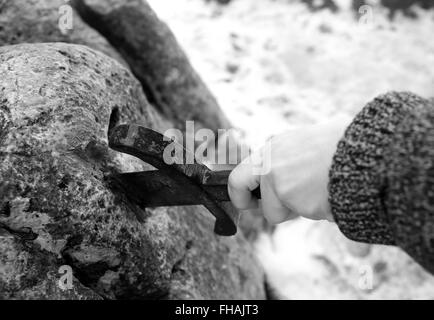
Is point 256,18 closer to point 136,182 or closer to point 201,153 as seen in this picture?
point 201,153

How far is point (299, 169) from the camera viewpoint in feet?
3.96

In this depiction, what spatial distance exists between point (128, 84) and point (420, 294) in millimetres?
2681

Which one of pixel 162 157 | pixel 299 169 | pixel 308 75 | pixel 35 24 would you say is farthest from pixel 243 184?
pixel 308 75

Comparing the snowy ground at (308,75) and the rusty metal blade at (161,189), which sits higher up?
the rusty metal blade at (161,189)

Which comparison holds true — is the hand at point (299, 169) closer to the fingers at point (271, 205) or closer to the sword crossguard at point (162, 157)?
the fingers at point (271, 205)

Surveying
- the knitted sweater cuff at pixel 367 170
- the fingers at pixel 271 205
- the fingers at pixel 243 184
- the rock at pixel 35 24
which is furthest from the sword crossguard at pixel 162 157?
the rock at pixel 35 24

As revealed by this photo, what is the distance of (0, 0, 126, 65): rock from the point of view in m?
2.57

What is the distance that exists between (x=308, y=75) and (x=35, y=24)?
3463 mm

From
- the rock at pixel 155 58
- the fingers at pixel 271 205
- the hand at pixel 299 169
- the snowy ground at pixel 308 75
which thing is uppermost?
the hand at pixel 299 169

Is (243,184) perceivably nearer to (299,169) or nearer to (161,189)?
(299,169)

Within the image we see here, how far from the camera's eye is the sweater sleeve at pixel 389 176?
960 millimetres

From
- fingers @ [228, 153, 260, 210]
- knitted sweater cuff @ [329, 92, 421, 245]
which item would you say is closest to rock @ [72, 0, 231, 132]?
fingers @ [228, 153, 260, 210]

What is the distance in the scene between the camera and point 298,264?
3.55 m

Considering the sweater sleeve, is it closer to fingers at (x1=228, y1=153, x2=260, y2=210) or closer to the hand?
the hand
